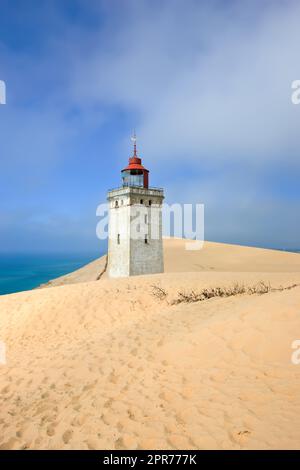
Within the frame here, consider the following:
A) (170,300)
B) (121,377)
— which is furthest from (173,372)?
(170,300)

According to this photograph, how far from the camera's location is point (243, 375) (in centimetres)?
529

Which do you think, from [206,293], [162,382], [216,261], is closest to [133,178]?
[206,293]

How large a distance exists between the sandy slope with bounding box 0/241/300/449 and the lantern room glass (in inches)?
735

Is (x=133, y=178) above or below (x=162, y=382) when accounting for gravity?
above

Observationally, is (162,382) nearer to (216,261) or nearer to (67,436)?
(67,436)

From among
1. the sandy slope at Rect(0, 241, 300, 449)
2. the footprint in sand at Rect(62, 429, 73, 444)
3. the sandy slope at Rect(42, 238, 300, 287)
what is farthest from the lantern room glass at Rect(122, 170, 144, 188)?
the footprint in sand at Rect(62, 429, 73, 444)

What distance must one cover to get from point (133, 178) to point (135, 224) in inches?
160

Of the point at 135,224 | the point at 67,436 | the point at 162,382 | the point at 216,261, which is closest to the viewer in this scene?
the point at 67,436

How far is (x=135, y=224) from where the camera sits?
27422mm

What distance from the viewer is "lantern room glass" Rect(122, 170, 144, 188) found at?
91.6ft

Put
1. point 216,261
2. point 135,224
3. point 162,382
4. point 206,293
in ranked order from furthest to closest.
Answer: point 216,261 < point 135,224 < point 206,293 < point 162,382
